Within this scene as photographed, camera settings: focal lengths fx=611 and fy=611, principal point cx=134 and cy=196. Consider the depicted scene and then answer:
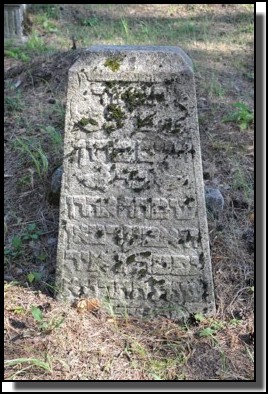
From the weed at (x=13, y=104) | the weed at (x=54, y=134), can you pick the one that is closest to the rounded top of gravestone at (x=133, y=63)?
the weed at (x=54, y=134)

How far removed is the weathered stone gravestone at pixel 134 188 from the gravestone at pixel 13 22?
426 cm

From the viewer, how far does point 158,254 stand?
3.35 metres

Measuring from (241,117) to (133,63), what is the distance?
2232 mm

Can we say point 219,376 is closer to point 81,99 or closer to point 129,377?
point 129,377

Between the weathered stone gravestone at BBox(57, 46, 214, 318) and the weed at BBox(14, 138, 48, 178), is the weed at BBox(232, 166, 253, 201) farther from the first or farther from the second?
the weed at BBox(14, 138, 48, 178)

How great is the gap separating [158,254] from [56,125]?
1978 millimetres

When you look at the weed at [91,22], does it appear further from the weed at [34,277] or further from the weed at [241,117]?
the weed at [34,277]

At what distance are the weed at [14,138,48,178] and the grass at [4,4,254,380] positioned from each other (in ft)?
0.03

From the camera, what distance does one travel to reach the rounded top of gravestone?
121 inches

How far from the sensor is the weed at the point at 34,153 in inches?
171

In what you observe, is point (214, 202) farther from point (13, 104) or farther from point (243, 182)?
point (13, 104)

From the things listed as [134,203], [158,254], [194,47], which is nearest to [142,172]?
[134,203]
